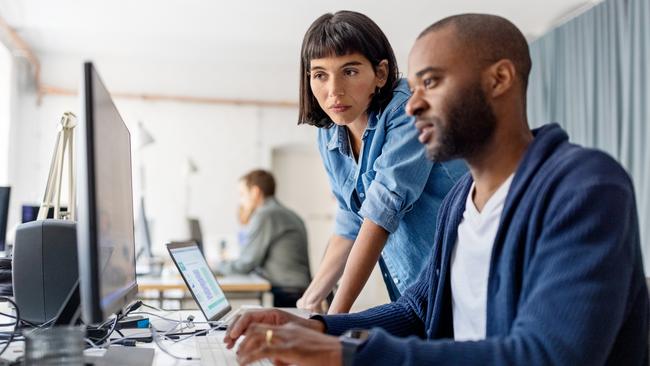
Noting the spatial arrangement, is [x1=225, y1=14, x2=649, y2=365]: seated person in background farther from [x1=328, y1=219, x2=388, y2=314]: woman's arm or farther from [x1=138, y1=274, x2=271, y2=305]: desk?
[x1=138, y1=274, x2=271, y2=305]: desk

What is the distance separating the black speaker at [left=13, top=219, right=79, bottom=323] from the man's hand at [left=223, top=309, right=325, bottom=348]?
0.53 meters

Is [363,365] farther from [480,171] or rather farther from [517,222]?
[480,171]

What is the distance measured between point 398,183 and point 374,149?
0.58 ft

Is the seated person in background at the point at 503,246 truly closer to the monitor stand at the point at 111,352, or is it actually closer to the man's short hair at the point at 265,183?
the monitor stand at the point at 111,352

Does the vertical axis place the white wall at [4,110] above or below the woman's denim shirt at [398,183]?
above

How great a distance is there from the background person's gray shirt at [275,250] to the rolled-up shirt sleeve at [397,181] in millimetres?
3115

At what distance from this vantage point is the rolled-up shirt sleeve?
67.2 inches

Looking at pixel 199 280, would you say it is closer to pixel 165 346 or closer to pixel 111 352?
pixel 165 346

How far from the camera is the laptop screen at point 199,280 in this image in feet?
6.35

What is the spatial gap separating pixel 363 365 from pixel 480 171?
45 cm

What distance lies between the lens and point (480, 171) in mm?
1193

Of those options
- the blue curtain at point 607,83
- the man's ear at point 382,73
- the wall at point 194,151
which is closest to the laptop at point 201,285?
the man's ear at point 382,73

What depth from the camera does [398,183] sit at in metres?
1.70

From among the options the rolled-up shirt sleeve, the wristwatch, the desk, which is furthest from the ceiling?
the wristwatch
